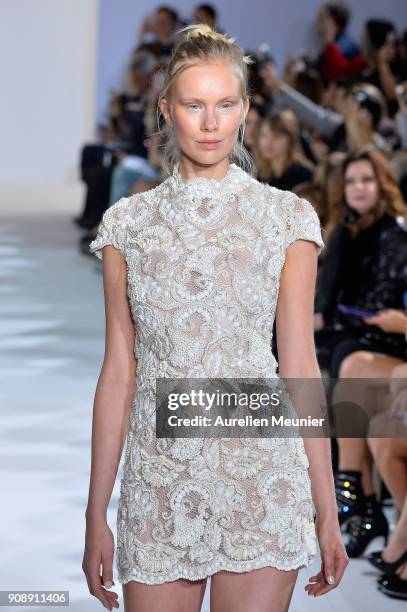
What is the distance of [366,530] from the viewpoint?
11.4ft

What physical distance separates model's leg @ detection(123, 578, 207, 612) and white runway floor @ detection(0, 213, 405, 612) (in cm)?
131

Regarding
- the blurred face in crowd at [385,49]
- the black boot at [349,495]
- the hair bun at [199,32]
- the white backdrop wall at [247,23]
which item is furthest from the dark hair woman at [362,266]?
the white backdrop wall at [247,23]

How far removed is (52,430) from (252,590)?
295 cm

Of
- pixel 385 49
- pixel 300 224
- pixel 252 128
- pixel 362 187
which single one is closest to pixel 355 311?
pixel 362 187

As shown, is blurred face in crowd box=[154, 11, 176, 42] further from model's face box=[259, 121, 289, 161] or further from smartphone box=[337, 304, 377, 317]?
smartphone box=[337, 304, 377, 317]

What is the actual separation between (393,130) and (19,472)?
127 inches

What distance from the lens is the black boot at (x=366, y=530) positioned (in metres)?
3.45

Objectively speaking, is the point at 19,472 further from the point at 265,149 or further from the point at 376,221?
the point at 265,149

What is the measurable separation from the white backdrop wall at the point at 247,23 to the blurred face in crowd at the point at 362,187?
816 cm

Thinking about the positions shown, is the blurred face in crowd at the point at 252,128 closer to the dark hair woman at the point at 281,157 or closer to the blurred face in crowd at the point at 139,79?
the dark hair woman at the point at 281,157

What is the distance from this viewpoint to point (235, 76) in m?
1.77

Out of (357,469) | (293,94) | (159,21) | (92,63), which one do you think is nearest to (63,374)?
(357,469)

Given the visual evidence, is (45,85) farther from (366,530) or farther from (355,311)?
(366,530)

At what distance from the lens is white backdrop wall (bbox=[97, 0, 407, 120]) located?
489 inches
